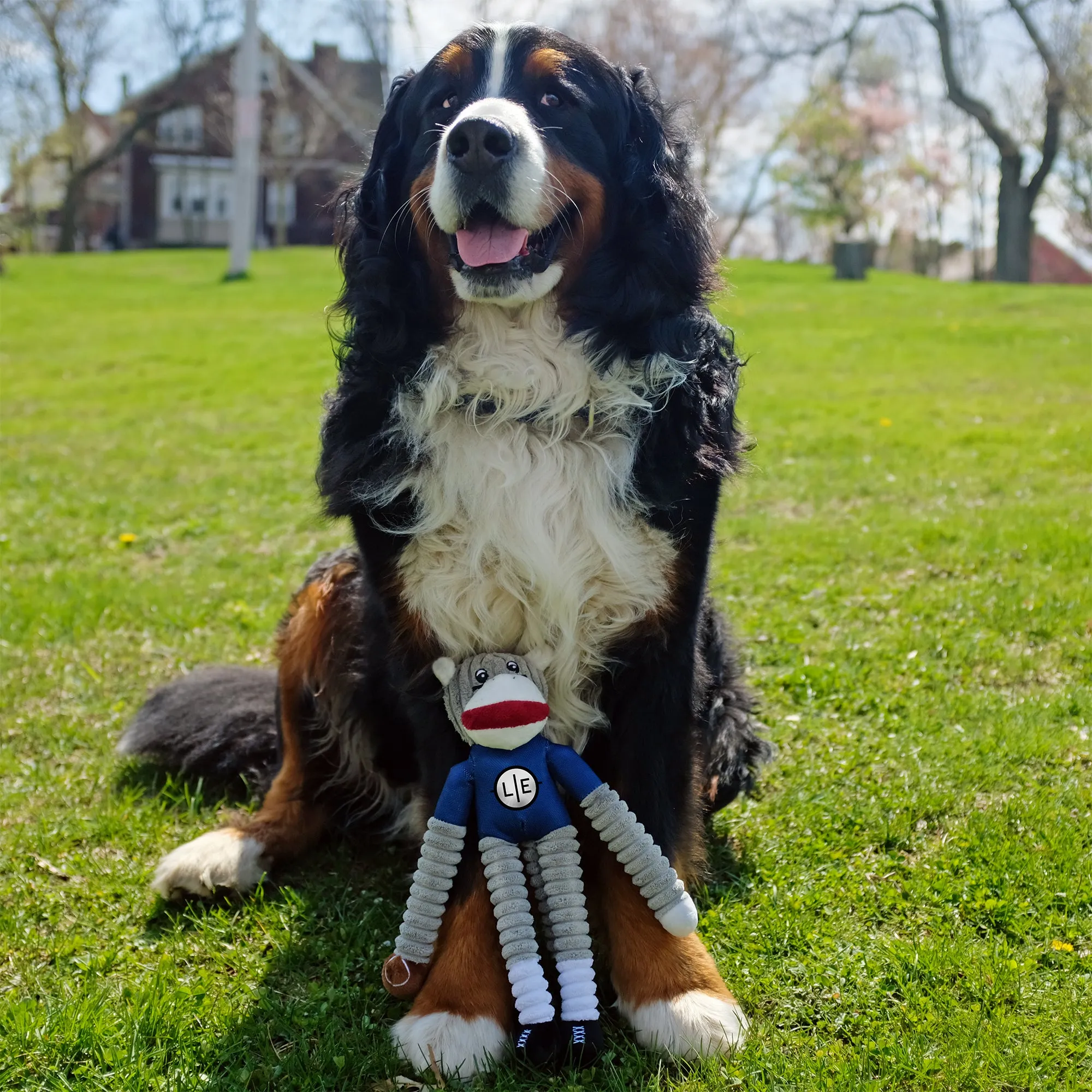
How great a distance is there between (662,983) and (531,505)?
1118 mm

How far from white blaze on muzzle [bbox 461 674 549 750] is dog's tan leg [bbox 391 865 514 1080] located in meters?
0.31

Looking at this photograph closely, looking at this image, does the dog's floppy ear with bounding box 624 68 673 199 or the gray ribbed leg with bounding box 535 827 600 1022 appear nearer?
the gray ribbed leg with bounding box 535 827 600 1022

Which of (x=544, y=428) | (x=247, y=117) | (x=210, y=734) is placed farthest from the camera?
(x=247, y=117)

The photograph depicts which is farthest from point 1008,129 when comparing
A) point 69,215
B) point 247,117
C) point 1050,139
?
point 69,215

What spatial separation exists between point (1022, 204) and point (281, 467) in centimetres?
2594

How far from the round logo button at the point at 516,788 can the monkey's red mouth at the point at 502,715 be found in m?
0.11

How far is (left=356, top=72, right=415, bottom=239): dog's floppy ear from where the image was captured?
9.18ft

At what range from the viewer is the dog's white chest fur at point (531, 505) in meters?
2.54

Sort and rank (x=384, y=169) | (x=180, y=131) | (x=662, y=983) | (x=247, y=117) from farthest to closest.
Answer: (x=180, y=131) → (x=247, y=117) → (x=384, y=169) → (x=662, y=983)

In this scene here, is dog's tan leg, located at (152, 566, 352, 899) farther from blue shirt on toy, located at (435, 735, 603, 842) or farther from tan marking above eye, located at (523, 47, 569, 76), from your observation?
tan marking above eye, located at (523, 47, 569, 76)

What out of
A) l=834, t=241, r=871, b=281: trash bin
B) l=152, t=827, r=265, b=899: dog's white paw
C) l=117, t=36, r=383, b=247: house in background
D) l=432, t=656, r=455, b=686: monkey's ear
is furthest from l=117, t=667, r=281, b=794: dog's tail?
l=117, t=36, r=383, b=247: house in background

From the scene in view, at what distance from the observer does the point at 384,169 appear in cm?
283

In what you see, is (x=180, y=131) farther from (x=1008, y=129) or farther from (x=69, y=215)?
(x=1008, y=129)

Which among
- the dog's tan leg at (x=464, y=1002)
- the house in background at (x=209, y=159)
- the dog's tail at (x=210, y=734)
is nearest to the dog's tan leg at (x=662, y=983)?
the dog's tan leg at (x=464, y=1002)
